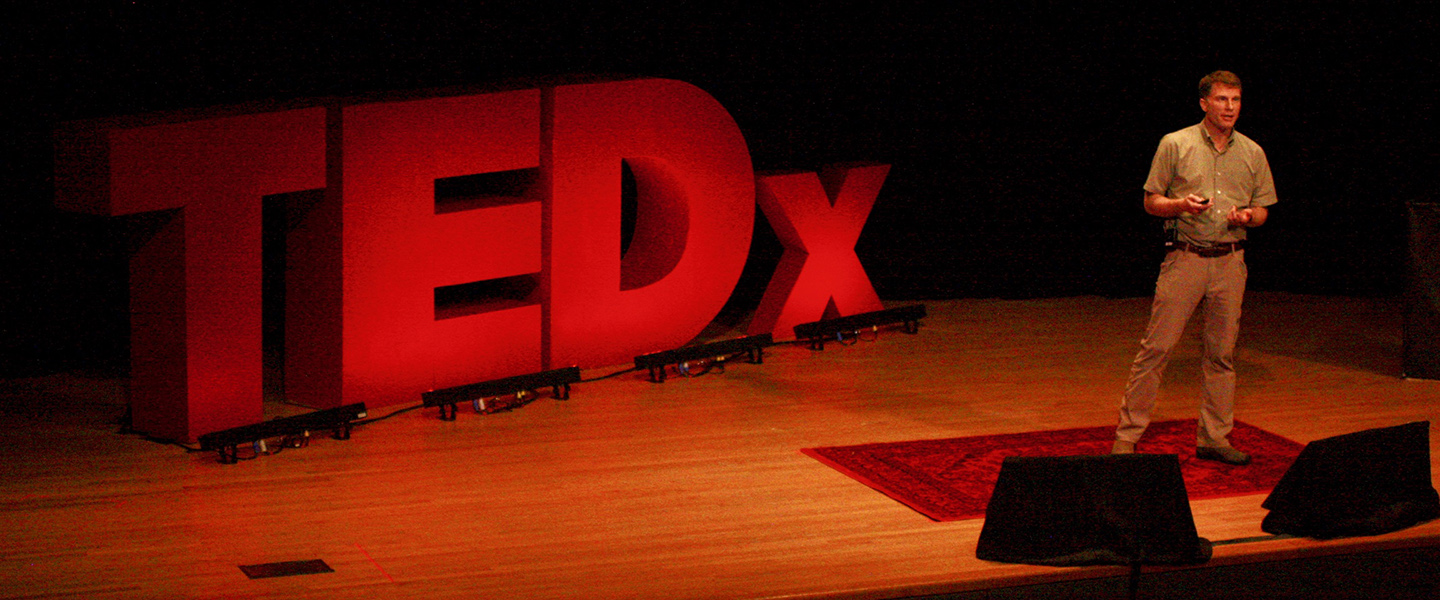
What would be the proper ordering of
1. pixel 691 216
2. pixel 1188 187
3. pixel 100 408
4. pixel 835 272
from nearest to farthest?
pixel 1188 187
pixel 100 408
pixel 691 216
pixel 835 272

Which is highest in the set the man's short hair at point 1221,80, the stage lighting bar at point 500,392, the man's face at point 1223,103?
the man's short hair at point 1221,80

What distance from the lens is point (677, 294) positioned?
27.3 ft

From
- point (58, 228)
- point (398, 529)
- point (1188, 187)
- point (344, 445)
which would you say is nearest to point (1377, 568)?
point (1188, 187)

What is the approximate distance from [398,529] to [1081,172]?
6.23 m

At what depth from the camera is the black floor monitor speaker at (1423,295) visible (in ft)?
24.9

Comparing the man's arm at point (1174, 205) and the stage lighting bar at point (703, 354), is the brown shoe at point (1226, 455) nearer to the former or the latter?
the man's arm at point (1174, 205)

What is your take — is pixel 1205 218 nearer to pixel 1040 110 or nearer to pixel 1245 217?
pixel 1245 217

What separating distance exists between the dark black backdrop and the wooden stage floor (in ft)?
5.20

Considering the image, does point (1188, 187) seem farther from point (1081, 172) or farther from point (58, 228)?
point (58, 228)

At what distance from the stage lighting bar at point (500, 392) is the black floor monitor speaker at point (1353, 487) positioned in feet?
10.9

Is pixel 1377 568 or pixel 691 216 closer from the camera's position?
pixel 1377 568

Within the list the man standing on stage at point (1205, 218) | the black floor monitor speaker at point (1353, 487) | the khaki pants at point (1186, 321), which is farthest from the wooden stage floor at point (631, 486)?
the man standing on stage at point (1205, 218)

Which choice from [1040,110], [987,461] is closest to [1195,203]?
[987,461]

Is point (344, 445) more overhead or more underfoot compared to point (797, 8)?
more underfoot
